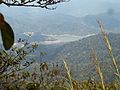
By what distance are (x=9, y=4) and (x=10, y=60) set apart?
88.6 inches

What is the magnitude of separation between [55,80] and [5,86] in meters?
2.86

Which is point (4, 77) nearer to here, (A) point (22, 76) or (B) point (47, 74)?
(A) point (22, 76)

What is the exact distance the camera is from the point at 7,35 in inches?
55.7

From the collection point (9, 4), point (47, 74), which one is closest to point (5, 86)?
point (9, 4)

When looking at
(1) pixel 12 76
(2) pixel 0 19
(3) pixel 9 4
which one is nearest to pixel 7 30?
(2) pixel 0 19

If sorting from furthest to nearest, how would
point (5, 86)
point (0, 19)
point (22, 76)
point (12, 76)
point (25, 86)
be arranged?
point (22, 76)
point (12, 76)
point (25, 86)
point (5, 86)
point (0, 19)

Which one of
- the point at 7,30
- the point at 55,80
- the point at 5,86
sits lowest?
the point at 55,80

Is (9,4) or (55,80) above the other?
(9,4)

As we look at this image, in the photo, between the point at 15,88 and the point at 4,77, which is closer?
the point at 15,88

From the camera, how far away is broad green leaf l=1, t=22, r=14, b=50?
1.39 metres

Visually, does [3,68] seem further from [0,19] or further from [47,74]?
[0,19]

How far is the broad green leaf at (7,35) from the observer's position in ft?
4.57

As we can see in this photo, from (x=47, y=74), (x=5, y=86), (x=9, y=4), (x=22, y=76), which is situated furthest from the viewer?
(x=47, y=74)

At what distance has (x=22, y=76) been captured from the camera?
29.7ft
